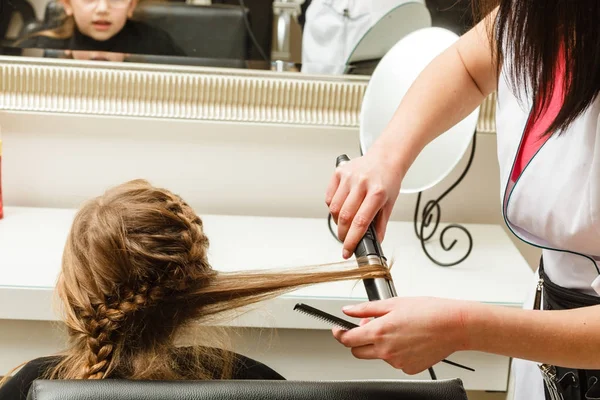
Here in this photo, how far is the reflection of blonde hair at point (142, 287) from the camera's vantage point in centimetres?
92

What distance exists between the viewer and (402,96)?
59.5 inches

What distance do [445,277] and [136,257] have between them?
81 centimetres

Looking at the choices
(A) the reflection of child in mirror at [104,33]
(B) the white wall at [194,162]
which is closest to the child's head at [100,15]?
(A) the reflection of child in mirror at [104,33]

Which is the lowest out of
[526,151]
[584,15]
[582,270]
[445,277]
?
[445,277]

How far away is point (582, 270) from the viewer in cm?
97

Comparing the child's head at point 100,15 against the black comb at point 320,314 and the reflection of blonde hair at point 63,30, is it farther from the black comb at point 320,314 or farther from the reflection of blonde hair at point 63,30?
the black comb at point 320,314

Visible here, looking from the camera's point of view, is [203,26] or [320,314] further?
[203,26]

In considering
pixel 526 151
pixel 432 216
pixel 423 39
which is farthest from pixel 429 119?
pixel 432 216

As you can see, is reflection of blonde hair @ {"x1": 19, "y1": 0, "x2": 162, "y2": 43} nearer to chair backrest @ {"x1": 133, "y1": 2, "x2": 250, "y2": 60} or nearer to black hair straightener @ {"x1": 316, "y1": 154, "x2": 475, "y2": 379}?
chair backrest @ {"x1": 133, "y1": 2, "x2": 250, "y2": 60}

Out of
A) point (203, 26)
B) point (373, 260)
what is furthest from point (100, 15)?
point (373, 260)

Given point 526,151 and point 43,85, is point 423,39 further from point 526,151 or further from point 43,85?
point 43,85

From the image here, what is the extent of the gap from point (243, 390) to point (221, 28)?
1.23 m

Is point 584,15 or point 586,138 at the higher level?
point 584,15

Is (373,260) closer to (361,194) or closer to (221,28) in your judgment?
(361,194)
